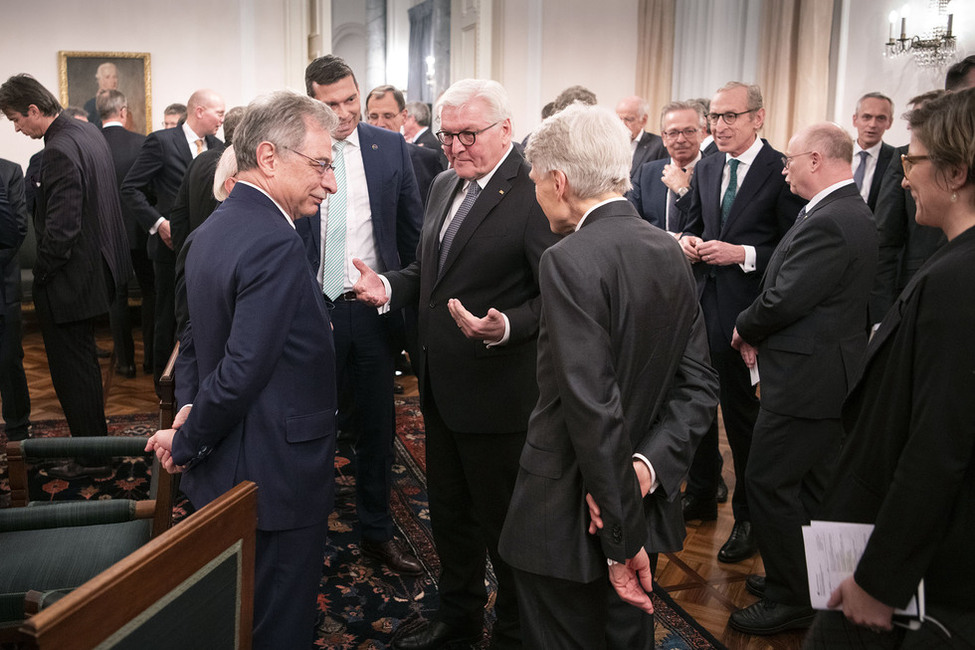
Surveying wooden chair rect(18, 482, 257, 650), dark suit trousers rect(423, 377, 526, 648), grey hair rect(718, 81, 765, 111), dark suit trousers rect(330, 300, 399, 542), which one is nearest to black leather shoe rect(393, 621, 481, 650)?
dark suit trousers rect(423, 377, 526, 648)

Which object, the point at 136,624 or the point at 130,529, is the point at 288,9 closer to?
the point at 130,529

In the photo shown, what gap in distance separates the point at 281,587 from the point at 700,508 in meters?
2.43

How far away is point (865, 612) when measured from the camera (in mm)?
1496

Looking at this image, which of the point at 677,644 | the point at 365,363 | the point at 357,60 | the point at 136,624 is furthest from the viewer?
the point at 357,60

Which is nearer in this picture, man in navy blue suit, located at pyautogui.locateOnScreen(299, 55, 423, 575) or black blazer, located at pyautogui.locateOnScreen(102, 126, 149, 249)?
man in navy blue suit, located at pyautogui.locateOnScreen(299, 55, 423, 575)

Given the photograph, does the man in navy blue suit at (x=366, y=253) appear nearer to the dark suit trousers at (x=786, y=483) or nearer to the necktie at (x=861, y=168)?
the dark suit trousers at (x=786, y=483)

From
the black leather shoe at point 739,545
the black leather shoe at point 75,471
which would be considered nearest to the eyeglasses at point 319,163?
the black leather shoe at point 739,545

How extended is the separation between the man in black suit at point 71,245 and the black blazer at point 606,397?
3194 millimetres

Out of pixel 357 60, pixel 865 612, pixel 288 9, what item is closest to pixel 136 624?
pixel 865 612

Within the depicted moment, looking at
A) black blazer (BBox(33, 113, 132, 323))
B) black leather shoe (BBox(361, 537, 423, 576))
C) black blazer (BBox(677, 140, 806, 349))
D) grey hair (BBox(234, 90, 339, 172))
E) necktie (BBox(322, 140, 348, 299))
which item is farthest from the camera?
black blazer (BBox(33, 113, 132, 323))

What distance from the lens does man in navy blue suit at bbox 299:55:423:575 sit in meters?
3.18

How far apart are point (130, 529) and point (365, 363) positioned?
1.04 meters

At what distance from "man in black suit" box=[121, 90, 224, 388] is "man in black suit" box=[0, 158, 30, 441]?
94cm

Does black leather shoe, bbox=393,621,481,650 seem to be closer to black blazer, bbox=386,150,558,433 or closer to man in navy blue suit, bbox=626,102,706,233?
black blazer, bbox=386,150,558,433
